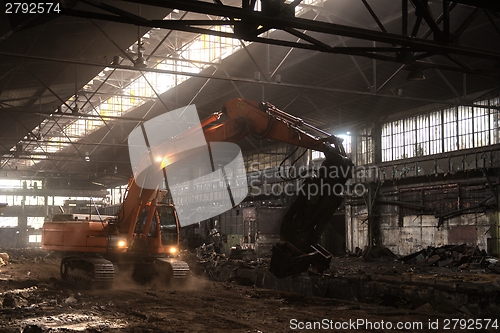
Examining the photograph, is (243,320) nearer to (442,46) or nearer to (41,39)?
(442,46)

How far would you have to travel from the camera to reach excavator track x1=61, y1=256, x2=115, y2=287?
12781 millimetres

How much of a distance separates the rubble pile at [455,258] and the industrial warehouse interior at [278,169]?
0.09 meters

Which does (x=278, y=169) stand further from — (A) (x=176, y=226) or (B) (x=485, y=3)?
(A) (x=176, y=226)

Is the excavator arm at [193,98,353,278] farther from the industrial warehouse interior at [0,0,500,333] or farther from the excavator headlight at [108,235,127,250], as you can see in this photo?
the excavator headlight at [108,235,127,250]

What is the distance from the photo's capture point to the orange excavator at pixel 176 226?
1044 cm

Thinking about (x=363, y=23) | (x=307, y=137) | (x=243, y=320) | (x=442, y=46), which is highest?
(x=363, y=23)

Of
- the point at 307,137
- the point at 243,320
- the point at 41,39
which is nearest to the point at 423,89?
the point at 307,137

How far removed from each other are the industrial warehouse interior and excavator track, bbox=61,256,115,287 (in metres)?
0.07

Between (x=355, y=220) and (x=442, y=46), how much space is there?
1805 centimetres

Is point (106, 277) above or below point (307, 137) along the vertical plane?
below

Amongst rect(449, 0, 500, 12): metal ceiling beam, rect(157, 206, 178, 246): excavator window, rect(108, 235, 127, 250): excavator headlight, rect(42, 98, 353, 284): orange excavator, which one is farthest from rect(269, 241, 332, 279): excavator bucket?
rect(449, 0, 500, 12): metal ceiling beam

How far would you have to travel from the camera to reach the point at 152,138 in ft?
102

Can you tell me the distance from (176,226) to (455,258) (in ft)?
32.3

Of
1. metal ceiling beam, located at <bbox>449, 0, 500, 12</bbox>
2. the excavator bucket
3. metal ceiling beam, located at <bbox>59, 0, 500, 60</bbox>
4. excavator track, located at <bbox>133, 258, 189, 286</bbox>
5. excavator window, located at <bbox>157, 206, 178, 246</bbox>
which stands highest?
metal ceiling beam, located at <bbox>449, 0, 500, 12</bbox>
